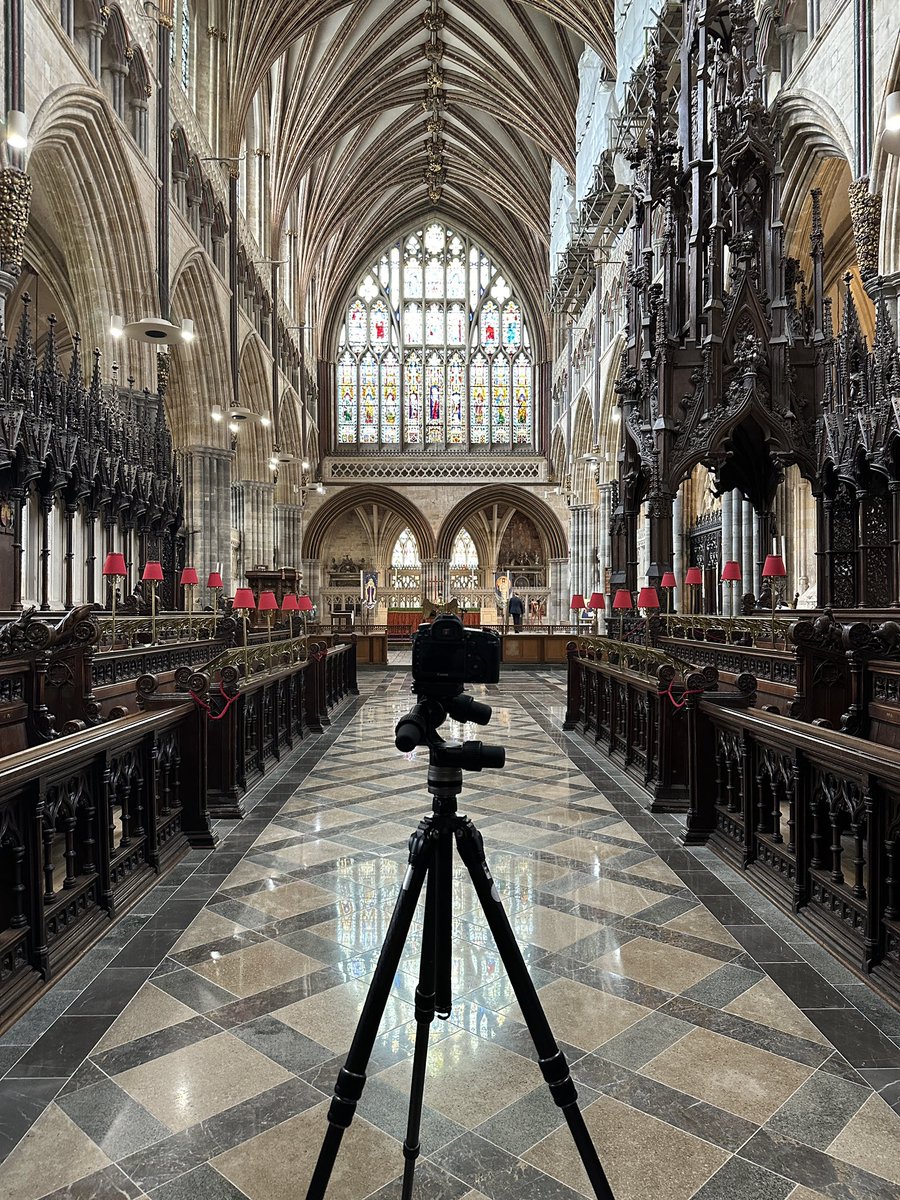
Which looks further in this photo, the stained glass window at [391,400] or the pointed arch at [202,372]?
the stained glass window at [391,400]

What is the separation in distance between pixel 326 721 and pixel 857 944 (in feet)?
24.3

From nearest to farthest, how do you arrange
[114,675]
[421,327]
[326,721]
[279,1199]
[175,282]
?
[279,1199] → [114,675] → [326,721] → [175,282] → [421,327]

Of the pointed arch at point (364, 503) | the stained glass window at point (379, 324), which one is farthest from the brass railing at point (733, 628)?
the stained glass window at point (379, 324)

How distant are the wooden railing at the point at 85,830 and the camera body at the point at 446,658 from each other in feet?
5.35

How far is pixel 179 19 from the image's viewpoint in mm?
14359

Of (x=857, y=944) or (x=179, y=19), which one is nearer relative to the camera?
(x=857, y=944)

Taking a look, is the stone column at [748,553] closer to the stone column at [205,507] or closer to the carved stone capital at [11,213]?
the stone column at [205,507]

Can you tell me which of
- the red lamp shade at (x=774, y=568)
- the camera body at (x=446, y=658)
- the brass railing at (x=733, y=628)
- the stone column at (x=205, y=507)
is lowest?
the brass railing at (x=733, y=628)

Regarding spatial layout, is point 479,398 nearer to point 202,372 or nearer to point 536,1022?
point 202,372

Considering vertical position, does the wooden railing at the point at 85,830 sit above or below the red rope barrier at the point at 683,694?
below

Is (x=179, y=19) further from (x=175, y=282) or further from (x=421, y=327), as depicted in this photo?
(x=421, y=327)

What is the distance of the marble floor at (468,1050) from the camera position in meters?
1.80

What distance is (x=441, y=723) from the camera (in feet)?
5.33

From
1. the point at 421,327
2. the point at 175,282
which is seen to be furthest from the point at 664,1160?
the point at 421,327
